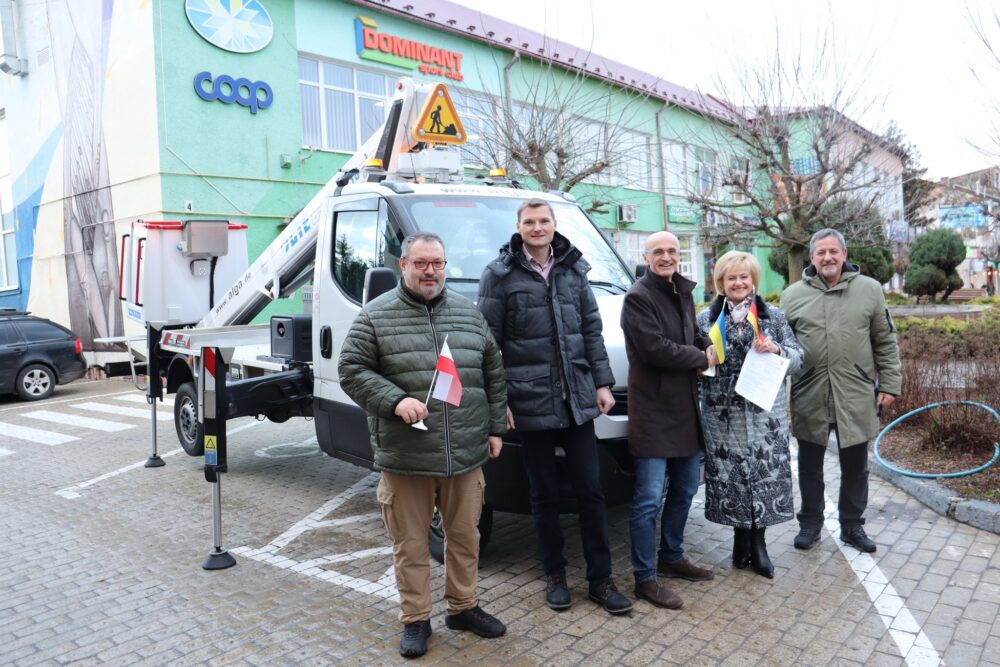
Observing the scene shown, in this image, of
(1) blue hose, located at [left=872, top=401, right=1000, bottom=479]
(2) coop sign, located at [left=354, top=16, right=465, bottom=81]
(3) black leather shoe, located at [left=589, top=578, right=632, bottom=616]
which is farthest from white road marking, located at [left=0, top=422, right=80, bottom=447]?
(2) coop sign, located at [left=354, top=16, right=465, bottom=81]

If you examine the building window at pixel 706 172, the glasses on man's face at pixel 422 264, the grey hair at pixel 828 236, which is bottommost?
the glasses on man's face at pixel 422 264

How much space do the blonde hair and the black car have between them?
13805mm

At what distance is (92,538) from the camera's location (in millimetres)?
5812

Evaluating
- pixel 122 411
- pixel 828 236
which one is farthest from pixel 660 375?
pixel 122 411

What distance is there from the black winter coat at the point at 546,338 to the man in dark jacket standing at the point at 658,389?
213mm

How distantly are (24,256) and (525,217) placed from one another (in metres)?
21.9

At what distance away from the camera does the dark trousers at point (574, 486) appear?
4.07 metres

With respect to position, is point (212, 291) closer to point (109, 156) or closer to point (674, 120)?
point (109, 156)

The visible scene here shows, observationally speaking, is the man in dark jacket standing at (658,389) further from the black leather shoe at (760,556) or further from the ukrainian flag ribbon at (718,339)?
the black leather shoe at (760,556)

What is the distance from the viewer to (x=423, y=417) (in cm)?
357

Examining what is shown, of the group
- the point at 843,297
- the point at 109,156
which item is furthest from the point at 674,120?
the point at 843,297

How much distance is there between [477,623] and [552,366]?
137cm

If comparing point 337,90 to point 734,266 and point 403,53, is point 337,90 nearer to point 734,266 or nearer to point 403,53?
point 403,53

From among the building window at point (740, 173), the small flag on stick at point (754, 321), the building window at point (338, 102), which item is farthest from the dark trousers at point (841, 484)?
the building window at point (338, 102)
